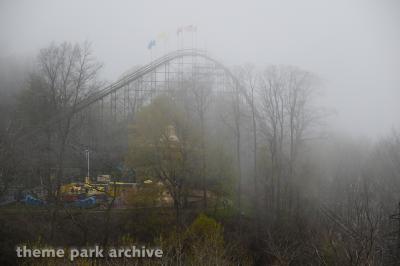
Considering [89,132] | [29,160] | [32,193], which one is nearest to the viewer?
[29,160]

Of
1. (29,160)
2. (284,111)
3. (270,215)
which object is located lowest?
(270,215)

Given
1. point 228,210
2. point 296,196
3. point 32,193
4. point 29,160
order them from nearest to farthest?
point 29,160 < point 32,193 < point 228,210 < point 296,196

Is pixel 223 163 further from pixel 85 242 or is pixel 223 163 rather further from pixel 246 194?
pixel 85 242

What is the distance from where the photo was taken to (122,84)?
2198 cm

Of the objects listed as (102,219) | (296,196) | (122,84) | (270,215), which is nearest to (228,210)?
(270,215)

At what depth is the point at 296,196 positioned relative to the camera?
741 inches

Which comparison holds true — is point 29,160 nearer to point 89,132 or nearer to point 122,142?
point 122,142

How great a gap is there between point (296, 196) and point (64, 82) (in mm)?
11068

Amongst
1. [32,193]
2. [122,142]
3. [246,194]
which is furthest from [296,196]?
[32,193]

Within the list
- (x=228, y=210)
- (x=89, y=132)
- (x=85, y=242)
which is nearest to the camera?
(x=85, y=242)

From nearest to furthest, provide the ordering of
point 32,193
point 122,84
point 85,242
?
point 85,242, point 32,193, point 122,84

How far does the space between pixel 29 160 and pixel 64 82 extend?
342cm

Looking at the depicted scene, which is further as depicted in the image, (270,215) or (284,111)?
(284,111)

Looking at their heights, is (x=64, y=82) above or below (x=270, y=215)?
above
